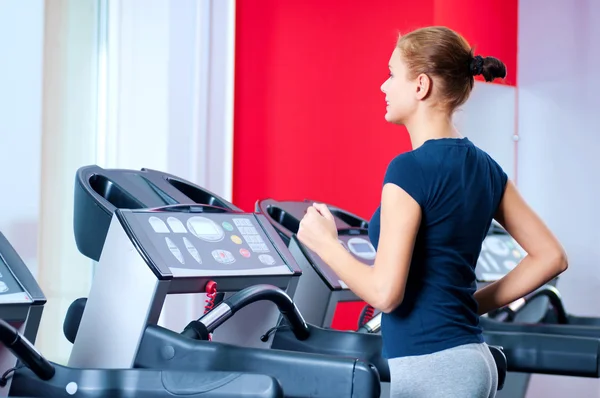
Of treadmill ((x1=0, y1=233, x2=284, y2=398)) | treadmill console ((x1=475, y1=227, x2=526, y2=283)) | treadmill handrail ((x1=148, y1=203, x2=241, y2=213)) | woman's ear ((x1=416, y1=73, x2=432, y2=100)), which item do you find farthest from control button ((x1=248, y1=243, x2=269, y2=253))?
treadmill console ((x1=475, y1=227, x2=526, y2=283))

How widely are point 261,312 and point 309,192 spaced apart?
167 cm

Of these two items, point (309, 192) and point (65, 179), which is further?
point (309, 192)

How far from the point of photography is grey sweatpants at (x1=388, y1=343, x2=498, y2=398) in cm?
146

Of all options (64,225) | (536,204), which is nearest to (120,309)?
(64,225)

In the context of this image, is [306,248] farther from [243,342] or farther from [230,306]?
[230,306]

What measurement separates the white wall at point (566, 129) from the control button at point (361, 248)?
2.30 metres

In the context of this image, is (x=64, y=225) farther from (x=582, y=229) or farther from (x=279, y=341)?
(x=582, y=229)

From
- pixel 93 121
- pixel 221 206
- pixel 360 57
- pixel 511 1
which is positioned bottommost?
pixel 221 206

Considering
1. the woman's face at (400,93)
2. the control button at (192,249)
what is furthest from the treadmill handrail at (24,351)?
the woman's face at (400,93)

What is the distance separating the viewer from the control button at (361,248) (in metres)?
2.63

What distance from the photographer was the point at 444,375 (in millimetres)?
1465

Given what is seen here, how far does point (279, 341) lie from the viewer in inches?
81.6

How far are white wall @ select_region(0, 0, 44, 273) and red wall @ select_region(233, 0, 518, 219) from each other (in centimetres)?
139

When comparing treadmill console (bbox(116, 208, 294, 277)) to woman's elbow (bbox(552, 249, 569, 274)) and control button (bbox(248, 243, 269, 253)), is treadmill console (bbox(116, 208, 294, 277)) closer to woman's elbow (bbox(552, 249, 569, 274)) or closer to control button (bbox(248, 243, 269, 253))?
control button (bbox(248, 243, 269, 253))
